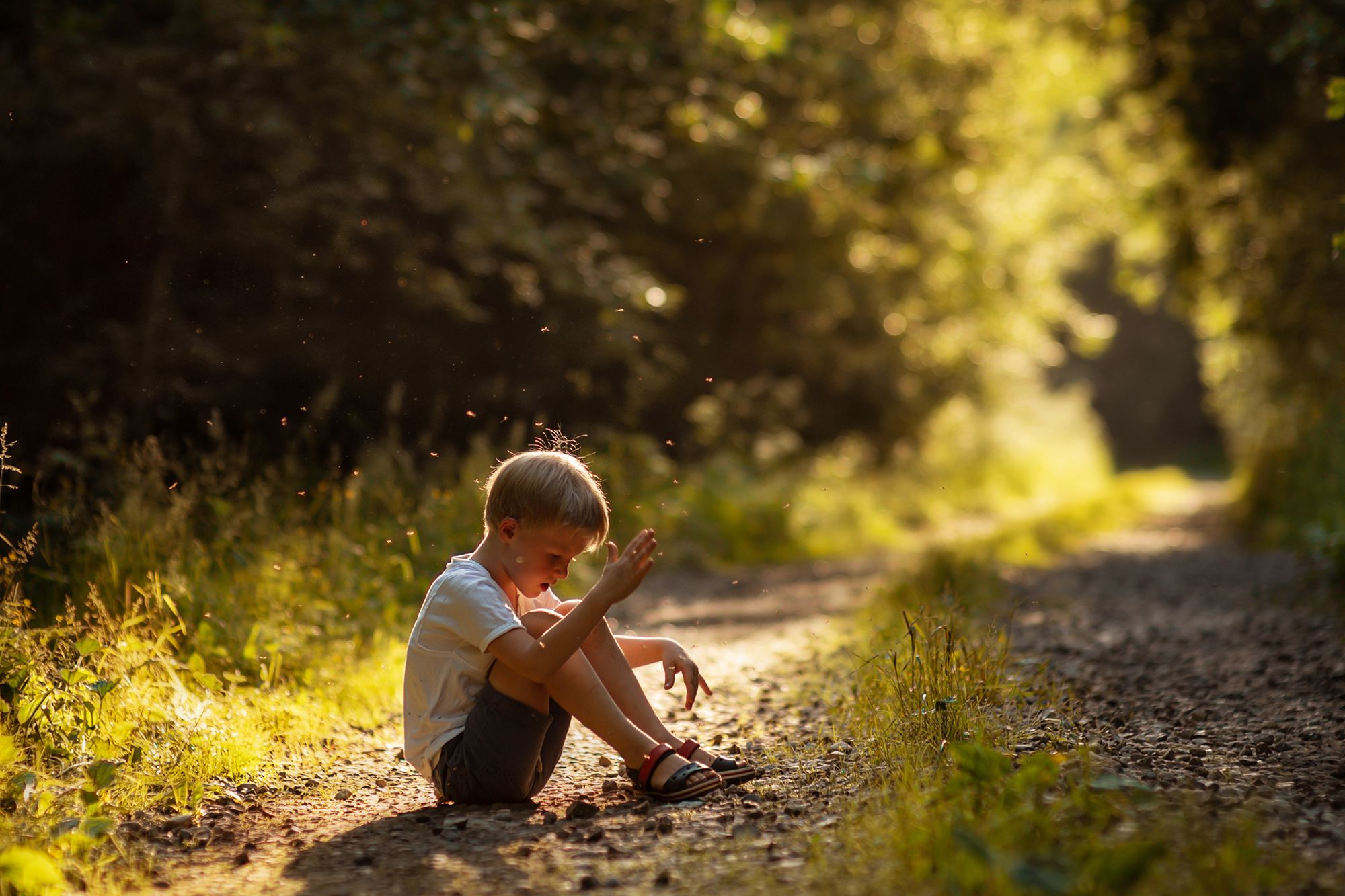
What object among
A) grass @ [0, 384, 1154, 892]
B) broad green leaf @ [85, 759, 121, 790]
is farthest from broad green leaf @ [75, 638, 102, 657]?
broad green leaf @ [85, 759, 121, 790]

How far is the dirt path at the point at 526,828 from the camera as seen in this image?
275 centimetres

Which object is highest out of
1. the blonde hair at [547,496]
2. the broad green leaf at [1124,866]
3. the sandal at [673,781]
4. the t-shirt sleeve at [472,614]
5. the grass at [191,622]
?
the blonde hair at [547,496]

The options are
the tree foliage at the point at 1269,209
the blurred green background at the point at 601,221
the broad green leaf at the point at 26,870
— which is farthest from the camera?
the tree foliage at the point at 1269,209

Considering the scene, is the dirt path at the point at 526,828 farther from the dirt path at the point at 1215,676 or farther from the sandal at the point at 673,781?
the dirt path at the point at 1215,676

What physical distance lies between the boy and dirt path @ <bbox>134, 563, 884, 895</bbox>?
0.38 feet

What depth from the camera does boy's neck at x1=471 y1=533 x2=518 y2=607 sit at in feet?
10.9

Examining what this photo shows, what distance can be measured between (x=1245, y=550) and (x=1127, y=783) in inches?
365

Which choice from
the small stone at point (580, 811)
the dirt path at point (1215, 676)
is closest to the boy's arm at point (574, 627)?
the small stone at point (580, 811)

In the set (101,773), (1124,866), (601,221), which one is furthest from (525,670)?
(601,221)

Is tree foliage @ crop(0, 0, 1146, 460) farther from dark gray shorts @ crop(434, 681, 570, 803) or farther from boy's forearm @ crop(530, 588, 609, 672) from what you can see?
boy's forearm @ crop(530, 588, 609, 672)

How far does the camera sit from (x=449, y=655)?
3295 mm

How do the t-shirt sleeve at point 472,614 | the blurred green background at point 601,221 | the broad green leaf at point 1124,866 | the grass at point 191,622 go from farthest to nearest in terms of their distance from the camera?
the blurred green background at point 601,221 < the grass at point 191,622 < the t-shirt sleeve at point 472,614 < the broad green leaf at point 1124,866

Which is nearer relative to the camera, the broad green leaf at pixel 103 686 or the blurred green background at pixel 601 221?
the broad green leaf at pixel 103 686

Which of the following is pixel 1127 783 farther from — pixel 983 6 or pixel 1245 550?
pixel 983 6
